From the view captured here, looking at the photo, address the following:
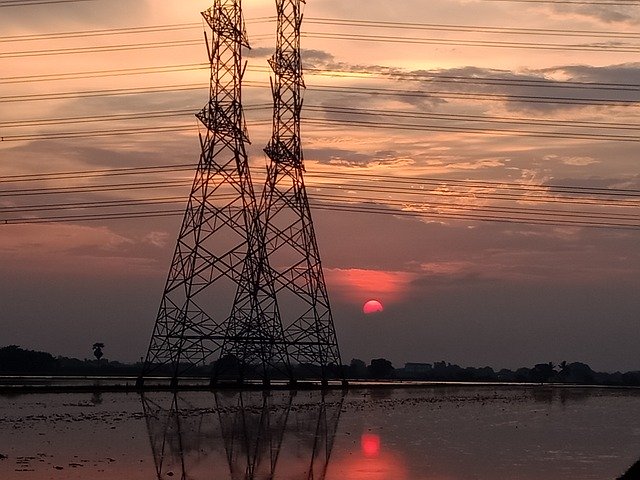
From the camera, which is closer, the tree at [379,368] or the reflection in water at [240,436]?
the reflection in water at [240,436]

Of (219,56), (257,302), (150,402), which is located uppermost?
(219,56)

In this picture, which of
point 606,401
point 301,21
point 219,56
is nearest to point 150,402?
point 219,56

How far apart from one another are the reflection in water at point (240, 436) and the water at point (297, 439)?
0.05 metres

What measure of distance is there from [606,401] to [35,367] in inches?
3334

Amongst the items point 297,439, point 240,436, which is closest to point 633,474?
point 297,439

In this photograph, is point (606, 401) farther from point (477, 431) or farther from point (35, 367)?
point (35, 367)

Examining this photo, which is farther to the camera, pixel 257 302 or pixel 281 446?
pixel 257 302

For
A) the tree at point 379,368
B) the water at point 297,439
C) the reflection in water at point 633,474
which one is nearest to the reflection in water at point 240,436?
the water at point 297,439

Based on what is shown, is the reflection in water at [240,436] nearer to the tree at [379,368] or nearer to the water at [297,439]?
the water at [297,439]

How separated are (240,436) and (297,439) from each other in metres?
2.09

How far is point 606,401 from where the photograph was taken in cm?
8156

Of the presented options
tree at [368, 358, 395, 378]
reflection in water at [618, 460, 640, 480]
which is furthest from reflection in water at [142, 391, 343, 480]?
tree at [368, 358, 395, 378]

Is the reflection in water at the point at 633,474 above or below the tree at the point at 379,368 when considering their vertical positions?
below

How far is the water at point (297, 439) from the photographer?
100ft
